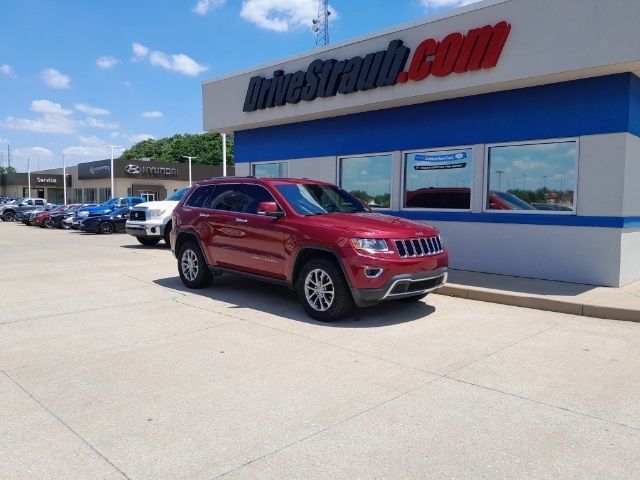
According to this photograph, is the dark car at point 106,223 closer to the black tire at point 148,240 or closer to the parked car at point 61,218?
the parked car at point 61,218

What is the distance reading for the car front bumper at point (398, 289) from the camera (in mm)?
6258

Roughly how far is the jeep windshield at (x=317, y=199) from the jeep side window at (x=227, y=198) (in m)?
0.82

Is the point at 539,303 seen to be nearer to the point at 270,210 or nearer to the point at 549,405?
the point at 549,405

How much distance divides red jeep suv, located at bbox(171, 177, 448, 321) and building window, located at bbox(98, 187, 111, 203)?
48.0 meters

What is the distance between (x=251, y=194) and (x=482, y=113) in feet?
16.2

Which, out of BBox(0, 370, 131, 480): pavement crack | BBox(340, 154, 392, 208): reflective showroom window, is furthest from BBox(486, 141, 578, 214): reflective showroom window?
BBox(0, 370, 131, 480): pavement crack

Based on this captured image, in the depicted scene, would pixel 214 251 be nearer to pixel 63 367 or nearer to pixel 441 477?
pixel 63 367

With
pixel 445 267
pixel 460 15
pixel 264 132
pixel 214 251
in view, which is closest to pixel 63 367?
pixel 214 251

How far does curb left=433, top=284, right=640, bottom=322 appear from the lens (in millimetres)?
6875

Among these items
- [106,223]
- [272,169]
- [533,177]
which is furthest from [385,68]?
[106,223]

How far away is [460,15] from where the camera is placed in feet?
31.3

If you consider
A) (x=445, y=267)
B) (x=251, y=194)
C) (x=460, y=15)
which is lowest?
(x=445, y=267)

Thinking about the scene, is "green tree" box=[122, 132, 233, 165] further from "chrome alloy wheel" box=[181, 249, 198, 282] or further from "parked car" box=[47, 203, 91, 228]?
"chrome alloy wheel" box=[181, 249, 198, 282]

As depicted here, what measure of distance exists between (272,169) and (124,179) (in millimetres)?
41415
